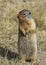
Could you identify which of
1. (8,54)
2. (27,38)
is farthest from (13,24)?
(27,38)

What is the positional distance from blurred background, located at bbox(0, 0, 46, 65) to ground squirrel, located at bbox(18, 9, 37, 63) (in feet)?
0.84

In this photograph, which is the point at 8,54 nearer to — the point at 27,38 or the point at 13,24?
the point at 27,38

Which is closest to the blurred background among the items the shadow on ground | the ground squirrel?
the shadow on ground

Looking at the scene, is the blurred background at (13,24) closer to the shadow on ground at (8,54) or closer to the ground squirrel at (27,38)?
the shadow on ground at (8,54)

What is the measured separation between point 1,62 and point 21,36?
2.00ft

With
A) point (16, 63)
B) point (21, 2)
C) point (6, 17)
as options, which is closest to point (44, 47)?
point (16, 63)

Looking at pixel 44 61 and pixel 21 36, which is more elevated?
pixel 21 36

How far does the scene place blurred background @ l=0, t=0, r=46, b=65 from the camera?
6875 millimetres

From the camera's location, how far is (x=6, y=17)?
29.5ft

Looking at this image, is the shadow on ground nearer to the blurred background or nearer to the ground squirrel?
the blurred background

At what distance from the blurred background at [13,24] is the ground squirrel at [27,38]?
26 centimetres

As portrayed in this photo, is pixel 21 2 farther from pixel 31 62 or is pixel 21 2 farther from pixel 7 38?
pixel 31 62

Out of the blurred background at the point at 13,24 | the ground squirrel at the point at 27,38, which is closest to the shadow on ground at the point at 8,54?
the blurred background at the point at 13,24

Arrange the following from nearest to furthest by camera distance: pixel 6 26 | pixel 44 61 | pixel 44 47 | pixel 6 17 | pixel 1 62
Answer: pixel 1 62, pixel 44 61, pixel 44 47, pixel 6 26, pixel 6 17
